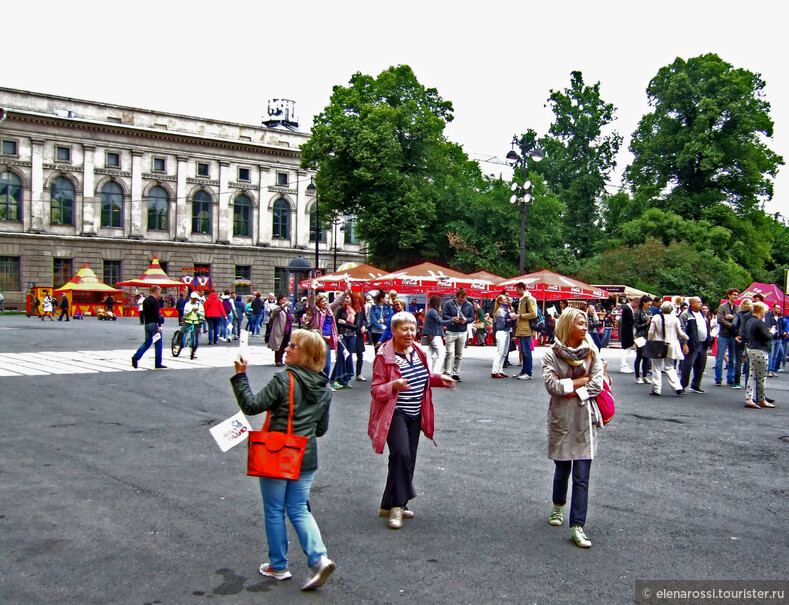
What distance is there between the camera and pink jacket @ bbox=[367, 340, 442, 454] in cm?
555

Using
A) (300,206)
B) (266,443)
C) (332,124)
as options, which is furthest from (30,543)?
(300,206)

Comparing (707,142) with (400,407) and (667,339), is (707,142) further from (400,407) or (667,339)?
(400,407)

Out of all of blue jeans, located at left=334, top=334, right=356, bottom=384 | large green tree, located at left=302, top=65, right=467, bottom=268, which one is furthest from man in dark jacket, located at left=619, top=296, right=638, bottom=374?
large green tree, located at left=302, top=65, right=467, bottom=268

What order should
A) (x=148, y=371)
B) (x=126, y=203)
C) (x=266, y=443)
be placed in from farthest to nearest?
(x=126, y=203) < (x=148, y=371) < (x=266, y=443)

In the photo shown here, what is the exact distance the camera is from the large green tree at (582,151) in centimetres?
5906

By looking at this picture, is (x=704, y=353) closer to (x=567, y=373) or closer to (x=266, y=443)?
(x=567, y=373)

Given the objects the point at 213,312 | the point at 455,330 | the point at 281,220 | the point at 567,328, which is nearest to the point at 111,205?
the point at 281,220

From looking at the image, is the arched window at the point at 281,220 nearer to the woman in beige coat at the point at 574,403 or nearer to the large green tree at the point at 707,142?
the large green tree at the point at 707,142

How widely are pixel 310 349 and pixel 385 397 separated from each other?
122 centimetres

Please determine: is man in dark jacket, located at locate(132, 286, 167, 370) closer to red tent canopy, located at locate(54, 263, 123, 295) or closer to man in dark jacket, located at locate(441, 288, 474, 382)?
man in dark jacket, located at locate(441, 288, 474, 382)

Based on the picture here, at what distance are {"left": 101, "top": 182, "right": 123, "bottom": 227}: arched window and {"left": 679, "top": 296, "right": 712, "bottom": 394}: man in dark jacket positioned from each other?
5214cm

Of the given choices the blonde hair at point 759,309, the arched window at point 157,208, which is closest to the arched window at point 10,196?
the arched window at point 157,208

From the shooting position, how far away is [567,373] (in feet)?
17.8

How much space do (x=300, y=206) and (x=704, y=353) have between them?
54953mm
